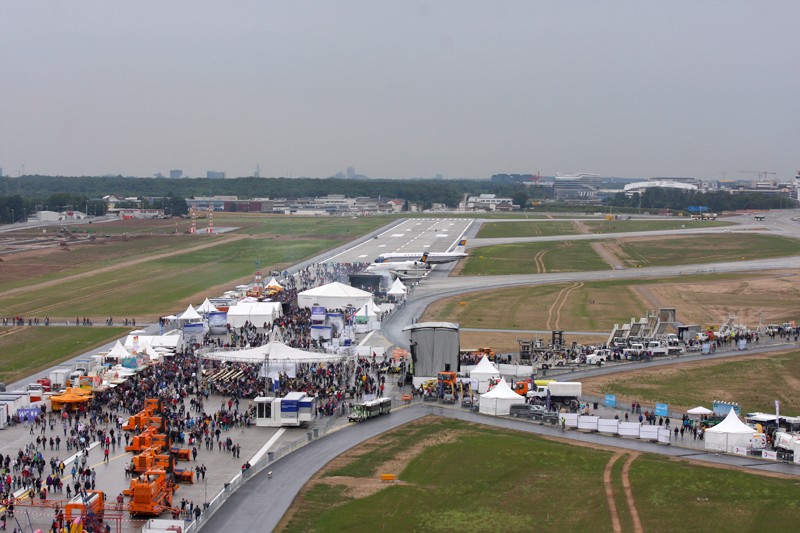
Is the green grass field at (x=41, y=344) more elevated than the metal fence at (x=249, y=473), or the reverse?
the metal fence at (x=249, y=473)

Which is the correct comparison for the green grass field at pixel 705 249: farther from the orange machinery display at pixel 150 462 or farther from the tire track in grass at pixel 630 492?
the orange machinery display at pixel 150 462

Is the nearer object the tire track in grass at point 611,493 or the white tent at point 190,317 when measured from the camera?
the tire track in grass at point 611,493

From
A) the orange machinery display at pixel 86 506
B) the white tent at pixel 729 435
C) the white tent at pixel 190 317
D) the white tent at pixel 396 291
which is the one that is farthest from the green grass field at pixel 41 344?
the white tent at pixel 729 435

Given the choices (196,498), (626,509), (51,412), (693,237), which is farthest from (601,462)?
(693,237)

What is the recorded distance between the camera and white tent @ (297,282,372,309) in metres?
76.9

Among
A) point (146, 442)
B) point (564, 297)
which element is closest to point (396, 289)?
point (564, 297)

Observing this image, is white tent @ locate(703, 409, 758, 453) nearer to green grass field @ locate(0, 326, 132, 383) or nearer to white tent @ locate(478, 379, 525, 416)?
white tent @ locate(478, 379, 525, 416)

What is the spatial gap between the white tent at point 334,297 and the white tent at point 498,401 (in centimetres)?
2997

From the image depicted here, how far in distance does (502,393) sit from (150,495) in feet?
69.1

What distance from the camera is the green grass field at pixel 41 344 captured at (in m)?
59.3

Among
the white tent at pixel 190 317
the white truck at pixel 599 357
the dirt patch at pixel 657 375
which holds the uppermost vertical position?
the white tent at pixel 190 317

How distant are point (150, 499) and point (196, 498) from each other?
7.85 ft

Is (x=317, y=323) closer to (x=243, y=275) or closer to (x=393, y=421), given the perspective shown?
(x=393, y=421)

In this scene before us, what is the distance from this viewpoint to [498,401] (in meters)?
46.9
